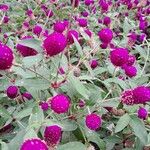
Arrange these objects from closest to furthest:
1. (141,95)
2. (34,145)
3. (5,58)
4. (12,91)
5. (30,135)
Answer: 1. (34,145)
2. (30,135)
3. (5,58)
4. (141,95)
5. (12,91)

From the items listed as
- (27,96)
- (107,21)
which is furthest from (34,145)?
(107,21)

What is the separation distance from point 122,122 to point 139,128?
3.3 inches

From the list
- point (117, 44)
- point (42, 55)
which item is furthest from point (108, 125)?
point (117, 44)

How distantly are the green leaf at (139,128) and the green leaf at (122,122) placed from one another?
0.02 metres

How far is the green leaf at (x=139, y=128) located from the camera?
196cm

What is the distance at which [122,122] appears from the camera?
6.68 ft

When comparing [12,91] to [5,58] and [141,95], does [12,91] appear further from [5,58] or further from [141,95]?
[141,95]

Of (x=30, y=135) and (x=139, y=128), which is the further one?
(x=139, y=128)

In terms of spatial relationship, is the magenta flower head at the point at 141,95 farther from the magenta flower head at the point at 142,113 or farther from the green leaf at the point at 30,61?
the green leaf at the point at 30,61

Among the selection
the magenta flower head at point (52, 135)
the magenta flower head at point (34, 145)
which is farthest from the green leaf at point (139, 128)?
the magenta flower head at point (34, 145)

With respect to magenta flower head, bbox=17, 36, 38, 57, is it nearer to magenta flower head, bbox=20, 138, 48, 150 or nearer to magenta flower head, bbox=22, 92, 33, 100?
magenta flower head, bbox=22, 92, 33, 100

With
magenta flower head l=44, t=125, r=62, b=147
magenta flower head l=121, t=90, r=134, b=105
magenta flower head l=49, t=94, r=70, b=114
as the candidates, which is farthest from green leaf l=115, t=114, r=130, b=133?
magenta flower head l=44, t=125, r=62, b=147

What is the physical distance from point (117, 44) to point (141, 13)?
174 cm

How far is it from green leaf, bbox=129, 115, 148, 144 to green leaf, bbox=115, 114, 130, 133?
0.07 ft
